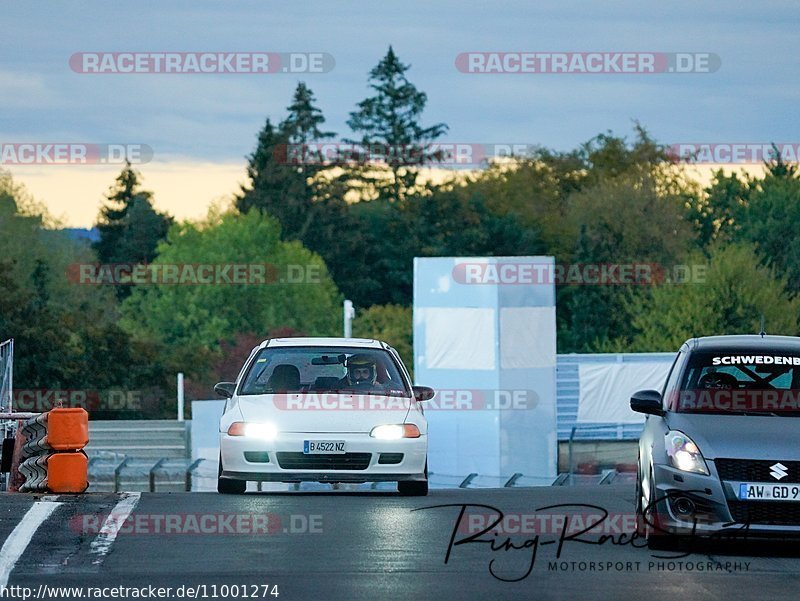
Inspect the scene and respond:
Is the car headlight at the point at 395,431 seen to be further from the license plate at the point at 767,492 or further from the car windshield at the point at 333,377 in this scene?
the license plate at the point at 767,492

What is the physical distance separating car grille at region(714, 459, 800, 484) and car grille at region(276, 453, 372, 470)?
559 cm

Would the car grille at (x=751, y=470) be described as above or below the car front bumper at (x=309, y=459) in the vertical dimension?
above

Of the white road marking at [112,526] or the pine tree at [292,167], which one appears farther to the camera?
the pine tree at [292,167]

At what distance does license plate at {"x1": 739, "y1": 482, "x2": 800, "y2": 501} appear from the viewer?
11539mm

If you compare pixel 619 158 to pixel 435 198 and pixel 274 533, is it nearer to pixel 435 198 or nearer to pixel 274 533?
pixel 435 198

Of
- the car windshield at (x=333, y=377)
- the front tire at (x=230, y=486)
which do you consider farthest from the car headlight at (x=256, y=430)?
the car windshield at (x=333, y=377)

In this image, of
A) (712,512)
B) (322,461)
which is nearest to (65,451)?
(322,461)

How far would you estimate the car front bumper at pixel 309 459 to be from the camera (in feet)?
54.3

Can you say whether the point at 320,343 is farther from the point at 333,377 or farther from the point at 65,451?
the point at 65,451

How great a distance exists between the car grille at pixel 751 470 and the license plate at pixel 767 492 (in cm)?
3

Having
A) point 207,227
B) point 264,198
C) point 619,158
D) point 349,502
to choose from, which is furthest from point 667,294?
point 349,502

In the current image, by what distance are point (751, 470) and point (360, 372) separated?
270 inches

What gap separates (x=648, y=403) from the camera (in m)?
12.4

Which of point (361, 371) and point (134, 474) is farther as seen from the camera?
point (134, 474)
